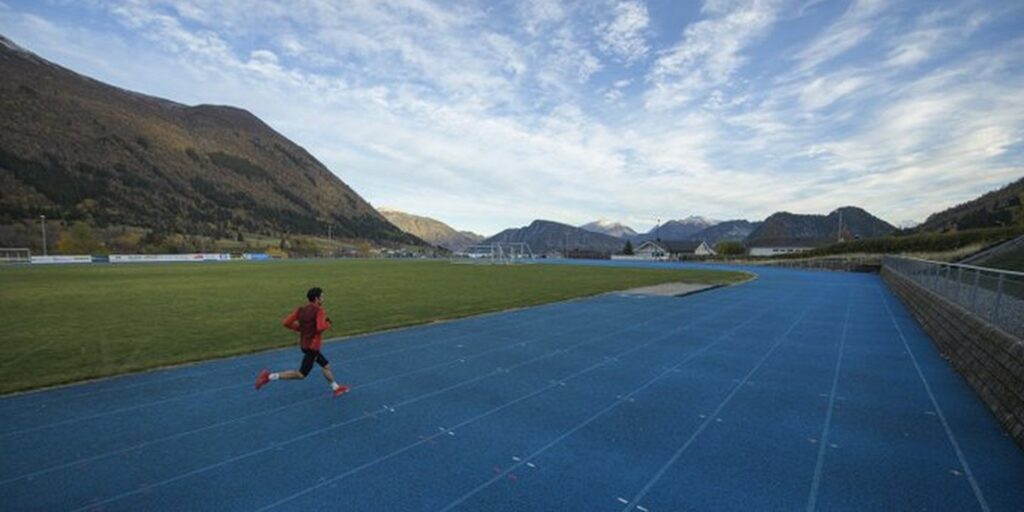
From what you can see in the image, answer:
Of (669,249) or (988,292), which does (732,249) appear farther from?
(988,292)

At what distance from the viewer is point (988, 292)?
27.7 ft

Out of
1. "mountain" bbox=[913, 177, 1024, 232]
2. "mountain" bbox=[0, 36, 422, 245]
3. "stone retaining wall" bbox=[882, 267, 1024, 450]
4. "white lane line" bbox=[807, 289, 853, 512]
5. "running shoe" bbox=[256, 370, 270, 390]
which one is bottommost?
"white lane line" bbox=[807, 289, 853, 512]

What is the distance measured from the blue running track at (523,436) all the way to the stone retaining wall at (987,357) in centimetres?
23

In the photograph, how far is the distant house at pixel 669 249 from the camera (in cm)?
11912

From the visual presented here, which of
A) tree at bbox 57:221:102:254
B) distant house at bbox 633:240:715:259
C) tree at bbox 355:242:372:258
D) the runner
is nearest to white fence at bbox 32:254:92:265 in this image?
tree at bbox 57:221:102:254

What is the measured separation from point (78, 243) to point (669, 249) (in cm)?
13447

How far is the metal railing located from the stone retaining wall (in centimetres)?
16

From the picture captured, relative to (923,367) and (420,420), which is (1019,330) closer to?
(923,367)

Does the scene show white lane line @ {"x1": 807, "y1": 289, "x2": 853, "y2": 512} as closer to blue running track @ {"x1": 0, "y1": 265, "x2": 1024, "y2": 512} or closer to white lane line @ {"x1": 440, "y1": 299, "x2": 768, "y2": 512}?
blue running track @ {"x1": 0, "y1": 265, "x2": 1024, "y2": 512}

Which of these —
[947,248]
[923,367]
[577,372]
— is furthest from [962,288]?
[947,248]

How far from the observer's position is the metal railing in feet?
23.0

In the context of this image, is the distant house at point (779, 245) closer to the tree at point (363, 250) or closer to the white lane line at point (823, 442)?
the tree at point (363, 250)

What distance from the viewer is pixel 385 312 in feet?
51.5

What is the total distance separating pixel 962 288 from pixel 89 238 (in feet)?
406
